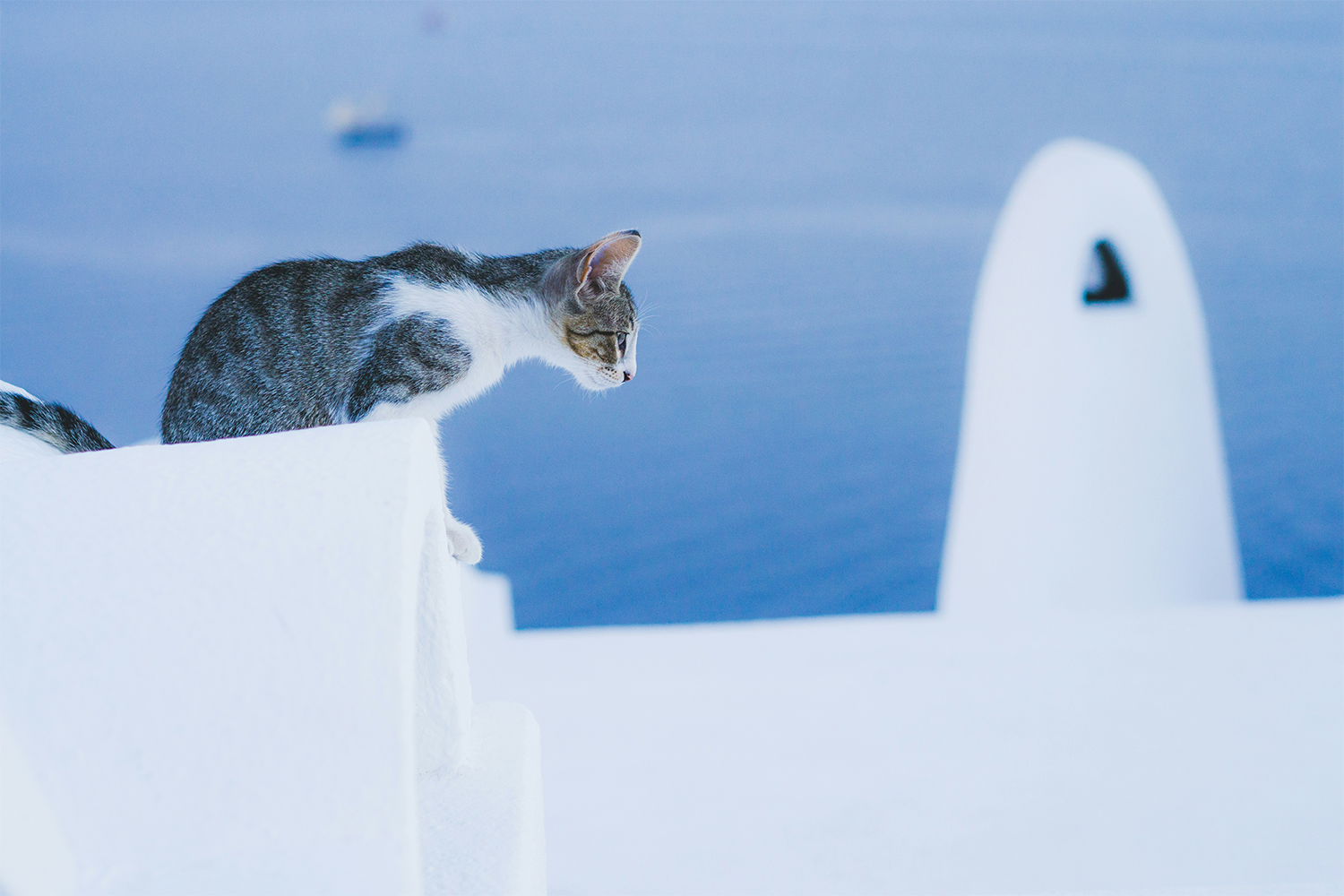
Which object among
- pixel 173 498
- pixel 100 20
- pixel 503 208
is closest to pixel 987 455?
pixel 503 208

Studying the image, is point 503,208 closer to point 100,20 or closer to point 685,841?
point 100,20

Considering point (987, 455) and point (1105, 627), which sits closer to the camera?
point (1105, 627)

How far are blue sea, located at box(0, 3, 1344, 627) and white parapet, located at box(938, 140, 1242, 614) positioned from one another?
0.57 m

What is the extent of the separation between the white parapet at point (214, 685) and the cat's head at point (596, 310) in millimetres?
450

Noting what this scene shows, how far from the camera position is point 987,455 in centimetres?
257

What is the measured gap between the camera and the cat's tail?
0.67m

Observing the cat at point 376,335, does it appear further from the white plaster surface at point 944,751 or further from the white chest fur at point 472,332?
the white plaster surface at point 944,751

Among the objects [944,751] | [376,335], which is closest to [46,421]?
[376,335]

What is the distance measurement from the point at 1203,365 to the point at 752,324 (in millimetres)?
1238

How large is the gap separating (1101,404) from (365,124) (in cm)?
217

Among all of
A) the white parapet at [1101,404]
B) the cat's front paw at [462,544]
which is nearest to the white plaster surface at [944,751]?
the cat's front paw at [462,544]

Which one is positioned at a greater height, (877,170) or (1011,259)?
(877,170)

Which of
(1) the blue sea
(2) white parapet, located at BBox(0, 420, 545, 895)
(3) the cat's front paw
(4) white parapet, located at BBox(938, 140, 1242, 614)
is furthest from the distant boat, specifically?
(2) white parapet, located at BBox(0, 420, 545, 895)

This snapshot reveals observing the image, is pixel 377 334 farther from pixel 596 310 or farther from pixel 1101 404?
pixel 1101 404
